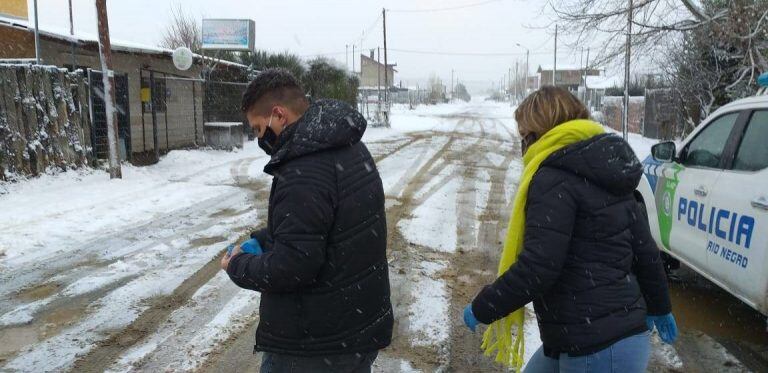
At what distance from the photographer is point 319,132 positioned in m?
1.94

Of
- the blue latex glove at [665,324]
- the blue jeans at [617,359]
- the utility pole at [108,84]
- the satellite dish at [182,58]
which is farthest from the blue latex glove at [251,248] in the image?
the satellite dish at [182,58]

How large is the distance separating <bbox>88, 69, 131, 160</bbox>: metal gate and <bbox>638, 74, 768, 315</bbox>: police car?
9.80 meters

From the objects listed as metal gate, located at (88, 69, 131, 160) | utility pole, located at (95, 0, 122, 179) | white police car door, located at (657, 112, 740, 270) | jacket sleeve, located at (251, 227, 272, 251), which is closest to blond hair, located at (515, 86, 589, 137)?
jacket sleeve, located at (251, 227, 272, 251)

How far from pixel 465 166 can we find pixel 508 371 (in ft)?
33.3

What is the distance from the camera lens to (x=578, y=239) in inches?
82.5

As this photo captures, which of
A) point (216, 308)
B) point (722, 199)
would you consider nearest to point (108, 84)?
point (216, 308)

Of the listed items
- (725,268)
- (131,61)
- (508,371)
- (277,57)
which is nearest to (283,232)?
(508,371)

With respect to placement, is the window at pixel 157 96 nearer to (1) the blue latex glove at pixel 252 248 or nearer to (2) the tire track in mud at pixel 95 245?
(2) the tire track in mud at pixel 95 245

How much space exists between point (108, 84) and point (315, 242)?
10412 mm

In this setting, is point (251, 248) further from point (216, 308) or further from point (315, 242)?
point (216, 308)

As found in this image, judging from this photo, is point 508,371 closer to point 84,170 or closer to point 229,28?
point 84,170

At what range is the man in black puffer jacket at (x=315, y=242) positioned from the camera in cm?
188

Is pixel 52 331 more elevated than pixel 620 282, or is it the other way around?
pixel 620 282

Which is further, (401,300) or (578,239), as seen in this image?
(401,300)
